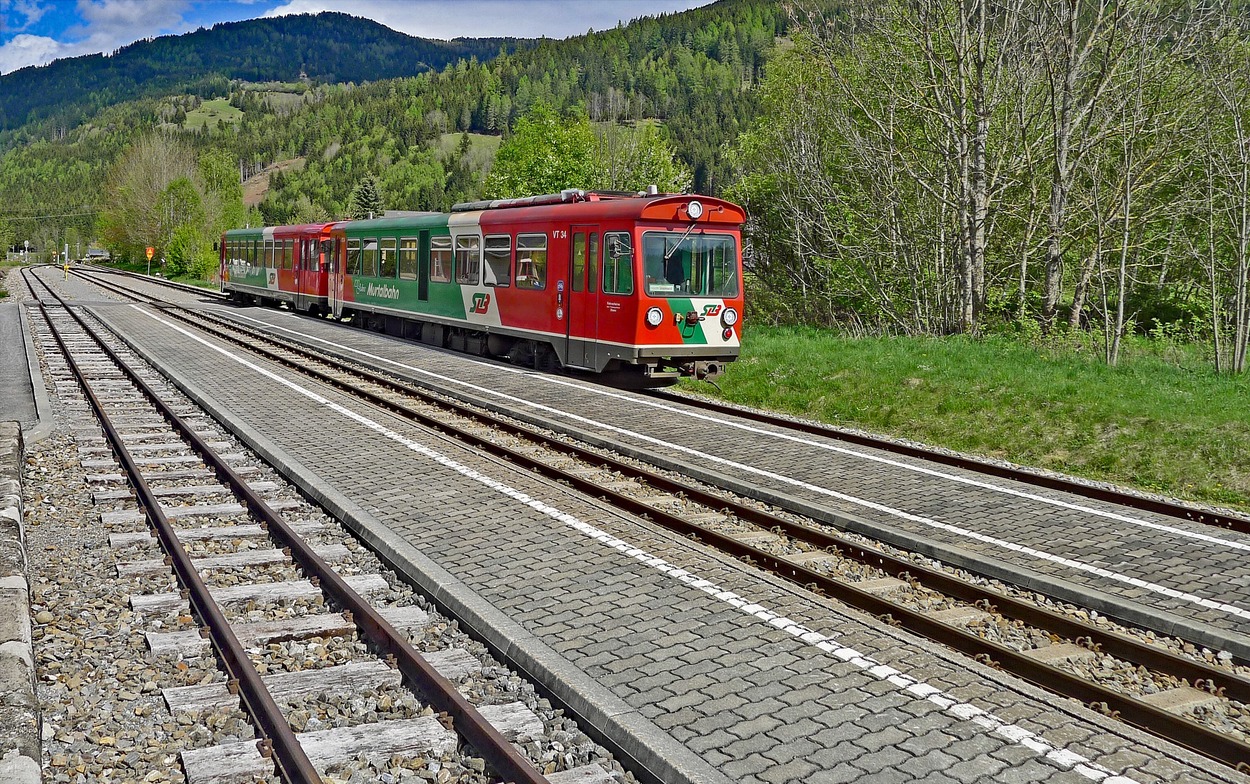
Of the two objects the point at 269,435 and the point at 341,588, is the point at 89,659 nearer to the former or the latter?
the point at 341,588

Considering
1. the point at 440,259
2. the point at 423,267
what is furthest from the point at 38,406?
the point at 423,267

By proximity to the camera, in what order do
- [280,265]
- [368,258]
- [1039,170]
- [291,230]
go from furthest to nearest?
[280,265] < [291,230] < [368,258] < [1039,170]

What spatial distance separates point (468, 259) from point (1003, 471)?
524 inches

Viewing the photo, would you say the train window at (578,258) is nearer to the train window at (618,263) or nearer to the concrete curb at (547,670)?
the train window at (618,263)

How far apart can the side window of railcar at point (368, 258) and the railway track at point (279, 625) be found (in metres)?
16.8

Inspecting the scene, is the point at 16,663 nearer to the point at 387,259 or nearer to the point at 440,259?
the point at 440,259

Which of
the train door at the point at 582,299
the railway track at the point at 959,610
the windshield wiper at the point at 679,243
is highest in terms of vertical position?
the windshield wiper at the point at 679,243

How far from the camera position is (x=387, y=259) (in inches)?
1049

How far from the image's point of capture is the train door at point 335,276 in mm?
30892

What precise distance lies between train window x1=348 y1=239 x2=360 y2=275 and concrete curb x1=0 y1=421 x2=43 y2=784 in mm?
20891

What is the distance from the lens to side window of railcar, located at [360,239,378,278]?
90.7ft

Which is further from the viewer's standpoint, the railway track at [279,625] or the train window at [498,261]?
the train window at [498,261]

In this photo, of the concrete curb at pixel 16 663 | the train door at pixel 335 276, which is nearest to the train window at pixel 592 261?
the concrete curb at pixel 16 663

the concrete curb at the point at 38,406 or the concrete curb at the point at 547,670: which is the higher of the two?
the concrete curb at the point at 38,406
